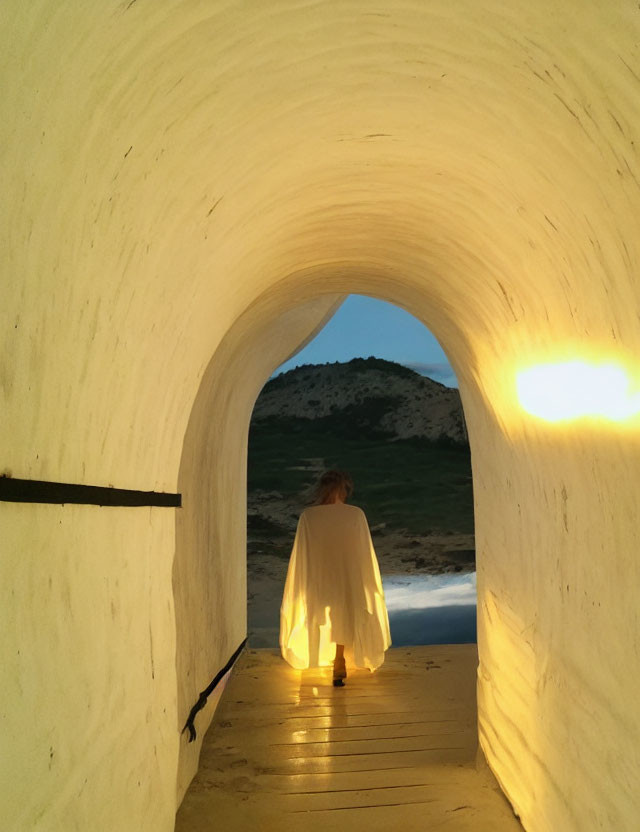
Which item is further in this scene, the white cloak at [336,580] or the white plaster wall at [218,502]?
the white cloak at [336,580]

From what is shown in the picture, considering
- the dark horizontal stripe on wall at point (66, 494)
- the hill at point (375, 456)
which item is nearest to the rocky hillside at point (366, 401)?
the hill at point (375, 456)

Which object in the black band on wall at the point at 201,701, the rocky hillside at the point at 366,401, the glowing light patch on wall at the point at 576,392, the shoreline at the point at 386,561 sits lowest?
the shoreline at the point at 386,561

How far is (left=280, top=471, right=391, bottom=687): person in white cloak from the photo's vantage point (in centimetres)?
819

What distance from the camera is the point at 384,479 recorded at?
104ft

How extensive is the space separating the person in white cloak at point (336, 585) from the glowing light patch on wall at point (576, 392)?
13.2 feet

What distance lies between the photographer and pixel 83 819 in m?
2.46

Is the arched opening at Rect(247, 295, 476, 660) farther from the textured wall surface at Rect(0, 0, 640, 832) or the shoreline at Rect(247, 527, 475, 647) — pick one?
the textured wall surface at Rect(0, 0, 640, 832)

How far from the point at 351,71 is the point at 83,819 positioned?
7.72 ft

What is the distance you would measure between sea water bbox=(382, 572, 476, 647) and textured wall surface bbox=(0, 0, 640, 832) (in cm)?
809

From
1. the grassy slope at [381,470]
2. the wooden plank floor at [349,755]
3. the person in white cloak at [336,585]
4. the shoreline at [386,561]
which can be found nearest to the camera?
the wooden plank floor at [349,755]

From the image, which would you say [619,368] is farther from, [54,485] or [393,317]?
[393,317]

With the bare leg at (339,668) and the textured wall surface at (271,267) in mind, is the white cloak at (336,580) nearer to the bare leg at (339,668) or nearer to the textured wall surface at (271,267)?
the bare leg at (339,668)

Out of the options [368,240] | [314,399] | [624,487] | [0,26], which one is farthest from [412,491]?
[0,26]

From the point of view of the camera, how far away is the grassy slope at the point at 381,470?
26.7 m
